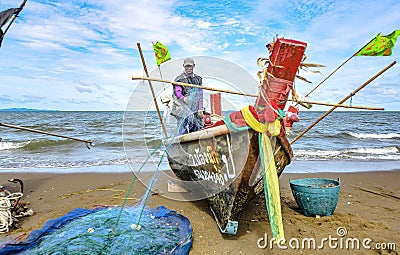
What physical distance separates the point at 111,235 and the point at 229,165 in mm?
1597

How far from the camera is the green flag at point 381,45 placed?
3.67 meters

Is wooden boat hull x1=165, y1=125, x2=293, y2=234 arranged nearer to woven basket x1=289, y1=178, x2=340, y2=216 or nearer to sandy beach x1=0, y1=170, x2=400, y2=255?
sandy beach x1=0, y1=170, x2=400, y2=255

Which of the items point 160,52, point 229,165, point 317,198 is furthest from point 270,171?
point 160,52

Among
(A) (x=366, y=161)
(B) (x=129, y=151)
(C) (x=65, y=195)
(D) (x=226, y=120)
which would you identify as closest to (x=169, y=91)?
(B) (x=129, y=151)

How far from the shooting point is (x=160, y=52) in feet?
17.2

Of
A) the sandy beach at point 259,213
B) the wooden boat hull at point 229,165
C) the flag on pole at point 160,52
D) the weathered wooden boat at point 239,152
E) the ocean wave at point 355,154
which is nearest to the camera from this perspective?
the weathered wooden boat at point 239,152

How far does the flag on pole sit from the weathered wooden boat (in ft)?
4.72

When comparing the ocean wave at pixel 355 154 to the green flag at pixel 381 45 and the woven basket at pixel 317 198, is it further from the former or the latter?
the green flag at pixel 381 45

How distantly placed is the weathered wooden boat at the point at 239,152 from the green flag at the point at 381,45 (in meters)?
1.39

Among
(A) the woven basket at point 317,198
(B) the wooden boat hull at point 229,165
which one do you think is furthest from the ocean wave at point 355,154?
(B) the wooden boat hull at point 229,165

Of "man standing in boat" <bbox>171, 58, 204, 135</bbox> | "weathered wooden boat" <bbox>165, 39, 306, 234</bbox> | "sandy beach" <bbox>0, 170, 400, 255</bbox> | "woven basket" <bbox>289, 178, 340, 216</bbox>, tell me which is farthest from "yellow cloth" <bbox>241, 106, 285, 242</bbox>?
"woven basket" <bbox>289, 178, 340, 216</bbox>

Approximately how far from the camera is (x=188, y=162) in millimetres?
4625

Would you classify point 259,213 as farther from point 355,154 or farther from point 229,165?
point 355,154

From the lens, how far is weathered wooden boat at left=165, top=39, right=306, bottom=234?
→ 2965mm
